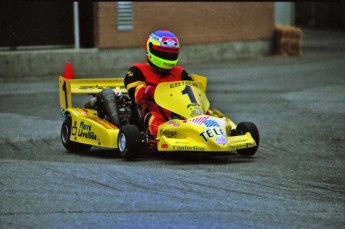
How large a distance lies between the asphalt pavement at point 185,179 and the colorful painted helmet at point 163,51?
1157mm

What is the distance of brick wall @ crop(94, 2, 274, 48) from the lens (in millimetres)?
23828

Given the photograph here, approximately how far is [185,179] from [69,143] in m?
2.93

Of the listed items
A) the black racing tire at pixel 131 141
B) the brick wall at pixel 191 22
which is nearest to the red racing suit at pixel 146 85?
the black racing tire at pixel 131 141

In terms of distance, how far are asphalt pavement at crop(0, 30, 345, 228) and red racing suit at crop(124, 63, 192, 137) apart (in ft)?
1.46

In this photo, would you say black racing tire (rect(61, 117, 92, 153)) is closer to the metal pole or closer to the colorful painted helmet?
the colorful painted helmet

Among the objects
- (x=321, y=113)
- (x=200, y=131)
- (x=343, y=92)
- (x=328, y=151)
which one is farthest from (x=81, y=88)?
(x=343, y=92)

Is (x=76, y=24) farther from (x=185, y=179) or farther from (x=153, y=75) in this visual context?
(x=185, y=179)

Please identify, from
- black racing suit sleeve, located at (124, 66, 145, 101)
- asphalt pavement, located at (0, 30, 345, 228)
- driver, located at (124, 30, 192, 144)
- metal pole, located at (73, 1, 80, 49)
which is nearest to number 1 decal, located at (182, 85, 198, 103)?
driver, located at (124, 30, 192, 144)

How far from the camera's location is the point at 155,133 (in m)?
11.0

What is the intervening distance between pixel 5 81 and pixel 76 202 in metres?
13.3

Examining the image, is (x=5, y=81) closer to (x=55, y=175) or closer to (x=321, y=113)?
(x=321, y=113)

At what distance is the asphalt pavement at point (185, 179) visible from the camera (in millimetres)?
7465

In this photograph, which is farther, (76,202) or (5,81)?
(5,81)

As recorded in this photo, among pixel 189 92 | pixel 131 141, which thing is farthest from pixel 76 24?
pixel 131 141
